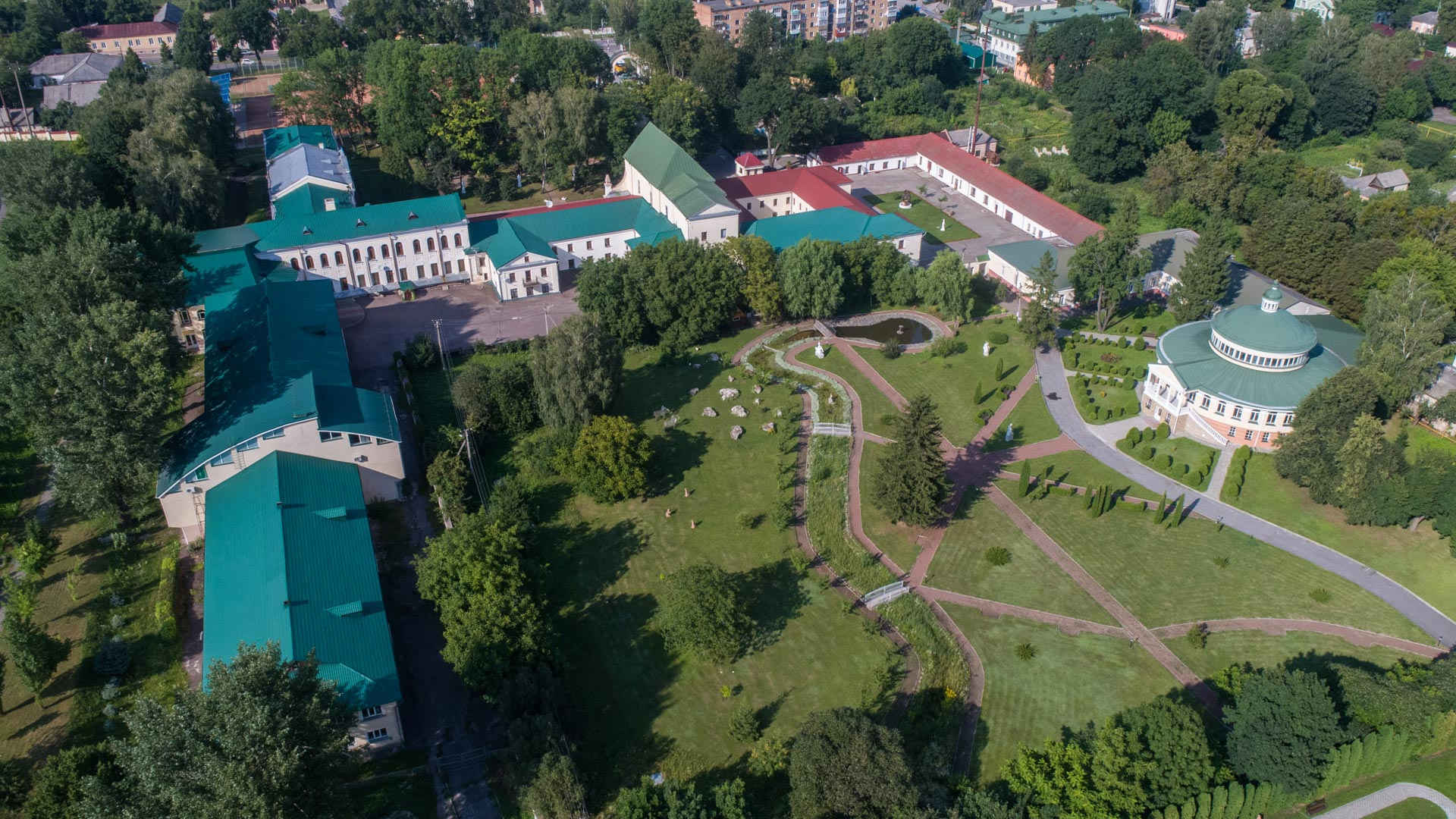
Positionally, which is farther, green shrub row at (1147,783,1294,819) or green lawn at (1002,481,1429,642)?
green lawn at (1002,481,1429,642)

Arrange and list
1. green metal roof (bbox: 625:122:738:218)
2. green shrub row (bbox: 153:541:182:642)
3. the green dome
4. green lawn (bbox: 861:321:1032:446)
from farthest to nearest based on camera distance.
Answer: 1. green metal roof (bbox: 625:122:738:218)
2. green lawn (bbox: 861:321:1032:446)
3. the green dome
4. green shrub row (bbox: 153:541:182:642)

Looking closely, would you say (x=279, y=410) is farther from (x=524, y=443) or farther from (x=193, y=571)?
(x=524, y=443)

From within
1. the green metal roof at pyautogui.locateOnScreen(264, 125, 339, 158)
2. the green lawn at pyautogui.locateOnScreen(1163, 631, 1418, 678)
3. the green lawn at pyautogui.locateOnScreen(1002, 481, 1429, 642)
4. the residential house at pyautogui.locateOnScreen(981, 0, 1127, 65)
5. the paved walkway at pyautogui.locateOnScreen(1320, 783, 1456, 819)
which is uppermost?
the residential house at pyautogui.locateOnScreen(981, 0, 1127, 65)

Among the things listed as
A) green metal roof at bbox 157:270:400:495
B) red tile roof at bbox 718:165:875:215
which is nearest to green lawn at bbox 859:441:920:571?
green metal roof at bbox 157:270:400:495

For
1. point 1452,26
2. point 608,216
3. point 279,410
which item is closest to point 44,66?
point 608,216

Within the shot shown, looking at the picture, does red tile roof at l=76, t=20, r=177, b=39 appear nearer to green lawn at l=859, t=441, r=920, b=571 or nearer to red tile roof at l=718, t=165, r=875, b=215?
red tile roof at l=718, t=165, r=875, b=215

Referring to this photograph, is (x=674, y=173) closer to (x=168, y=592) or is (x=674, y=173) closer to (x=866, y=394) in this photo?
(x=866, y=394)

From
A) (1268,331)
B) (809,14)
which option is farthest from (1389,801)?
(809,14)
